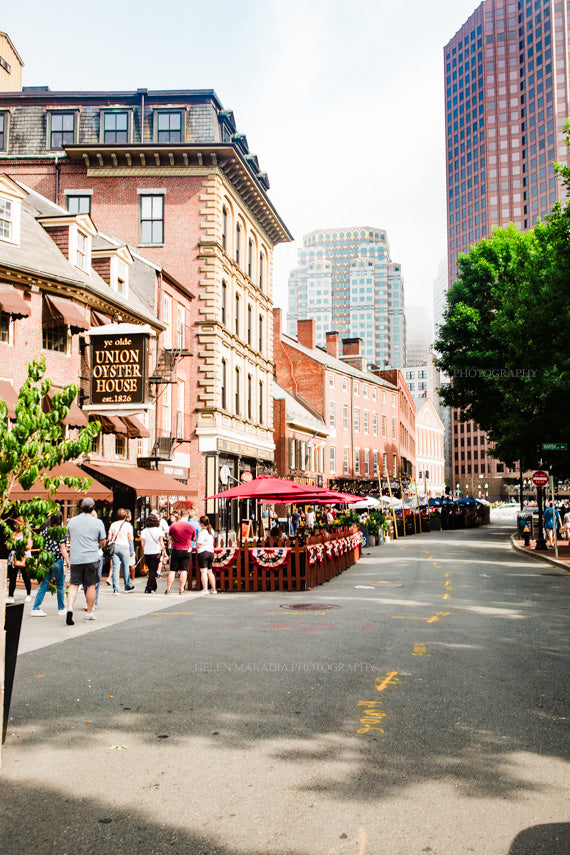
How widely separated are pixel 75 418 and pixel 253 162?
2358cm

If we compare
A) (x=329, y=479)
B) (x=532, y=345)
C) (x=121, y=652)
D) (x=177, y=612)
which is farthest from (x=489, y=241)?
(x=121, y=652)

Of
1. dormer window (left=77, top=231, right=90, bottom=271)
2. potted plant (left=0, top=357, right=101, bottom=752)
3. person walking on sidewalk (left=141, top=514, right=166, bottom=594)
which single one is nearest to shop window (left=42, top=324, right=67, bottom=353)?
dormer window (left=77, top=231, right=90, bottom=271)

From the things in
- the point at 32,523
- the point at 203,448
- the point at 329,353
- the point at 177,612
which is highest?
the point at 329,353

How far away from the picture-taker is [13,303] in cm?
1923

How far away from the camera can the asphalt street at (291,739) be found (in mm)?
4289

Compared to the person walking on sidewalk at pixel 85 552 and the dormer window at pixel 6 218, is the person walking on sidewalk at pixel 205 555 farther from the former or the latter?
the dormer window at pixel 6 218

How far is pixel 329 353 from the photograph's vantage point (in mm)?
75375

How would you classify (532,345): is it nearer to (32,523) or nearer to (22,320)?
(22,320)

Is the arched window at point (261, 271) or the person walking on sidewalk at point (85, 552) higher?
the arched window at point (261, 271)

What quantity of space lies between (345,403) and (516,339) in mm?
43298

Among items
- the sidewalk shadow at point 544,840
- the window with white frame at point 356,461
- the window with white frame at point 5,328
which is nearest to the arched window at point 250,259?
the window with white frame at point 5,328

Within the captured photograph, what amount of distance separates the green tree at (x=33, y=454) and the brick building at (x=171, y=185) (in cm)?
2558

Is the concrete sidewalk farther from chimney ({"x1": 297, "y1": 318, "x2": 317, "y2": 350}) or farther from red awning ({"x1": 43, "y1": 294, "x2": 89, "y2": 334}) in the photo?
chimney ({"x1": 297, "y1": 318, "x2": 317, "y2": 350})

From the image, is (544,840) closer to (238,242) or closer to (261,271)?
(238,242)
